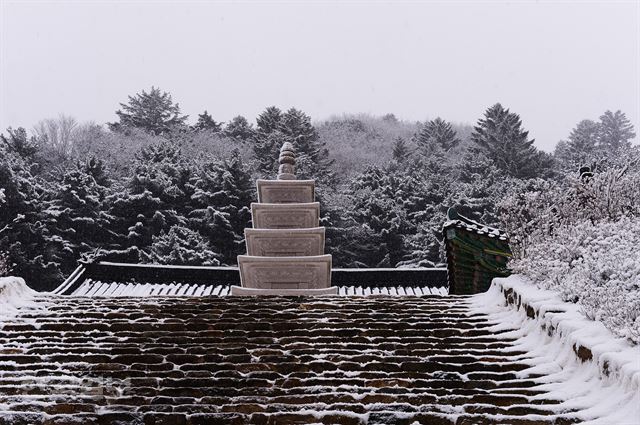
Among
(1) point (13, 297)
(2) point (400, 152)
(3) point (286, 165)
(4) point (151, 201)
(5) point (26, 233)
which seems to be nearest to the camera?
(1) point (13, 297)

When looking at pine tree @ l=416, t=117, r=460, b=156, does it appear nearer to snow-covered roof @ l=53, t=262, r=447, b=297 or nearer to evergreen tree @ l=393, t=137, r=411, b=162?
evergreen tree @ l=393, t=137, r=411, b=162

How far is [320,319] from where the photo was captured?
752 centimetres

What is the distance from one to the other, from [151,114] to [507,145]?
28.1m

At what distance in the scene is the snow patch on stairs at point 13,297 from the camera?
7.94 metres

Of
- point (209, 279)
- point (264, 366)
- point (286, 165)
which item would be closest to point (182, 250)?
point (209, 279)

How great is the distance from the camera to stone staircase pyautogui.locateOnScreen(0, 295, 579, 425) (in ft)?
16.3

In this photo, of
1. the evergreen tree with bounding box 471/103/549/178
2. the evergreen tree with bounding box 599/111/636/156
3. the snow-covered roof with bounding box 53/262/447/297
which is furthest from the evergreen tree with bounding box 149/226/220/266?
the evergreen tree with bounding box 599/111/636/156

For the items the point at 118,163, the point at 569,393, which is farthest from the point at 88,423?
the point at 118,163

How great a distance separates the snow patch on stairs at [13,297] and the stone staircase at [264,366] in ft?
0.64

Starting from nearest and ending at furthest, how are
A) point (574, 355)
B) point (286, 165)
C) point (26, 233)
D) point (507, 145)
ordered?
point (574, 355), point (286, 165), point (26, 233), point (507, 145)

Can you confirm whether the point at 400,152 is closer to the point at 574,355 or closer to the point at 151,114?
the point at 151,114

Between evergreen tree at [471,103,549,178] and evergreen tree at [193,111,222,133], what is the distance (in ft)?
63.6

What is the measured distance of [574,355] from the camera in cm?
545

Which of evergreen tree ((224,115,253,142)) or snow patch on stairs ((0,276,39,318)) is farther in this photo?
evergreen tree ((224,115,253,142))
